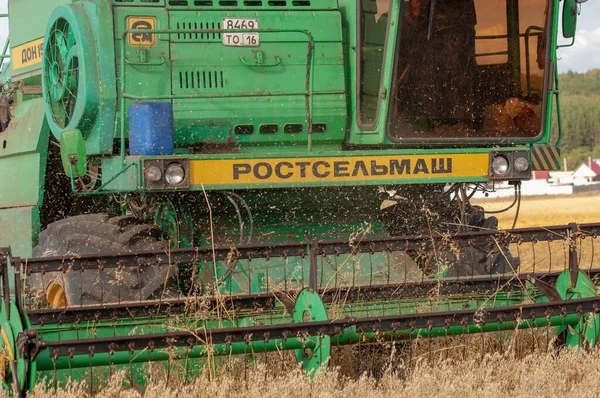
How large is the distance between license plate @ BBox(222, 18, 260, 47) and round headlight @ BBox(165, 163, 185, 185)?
1050 mm

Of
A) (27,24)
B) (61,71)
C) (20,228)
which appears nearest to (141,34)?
(61,71)

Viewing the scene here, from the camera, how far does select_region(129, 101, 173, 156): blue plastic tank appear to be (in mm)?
6023

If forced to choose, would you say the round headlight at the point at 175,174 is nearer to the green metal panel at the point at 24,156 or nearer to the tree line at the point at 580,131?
the green metal panel at the point at 24,156

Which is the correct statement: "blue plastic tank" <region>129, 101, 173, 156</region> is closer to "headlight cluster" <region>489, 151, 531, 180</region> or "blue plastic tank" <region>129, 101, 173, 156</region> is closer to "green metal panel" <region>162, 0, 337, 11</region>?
"green metal panel" <region>162, 0, 337, 11</region>

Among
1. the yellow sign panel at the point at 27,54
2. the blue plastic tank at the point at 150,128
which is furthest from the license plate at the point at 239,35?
the yellow sign panel at the point at 27,54

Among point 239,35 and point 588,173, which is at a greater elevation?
point 588,173

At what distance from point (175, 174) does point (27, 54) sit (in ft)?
8.65

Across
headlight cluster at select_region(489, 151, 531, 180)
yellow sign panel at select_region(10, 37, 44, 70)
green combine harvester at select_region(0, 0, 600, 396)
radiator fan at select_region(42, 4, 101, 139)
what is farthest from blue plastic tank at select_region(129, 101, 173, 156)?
headlight cluster at select_region(489, 151, 531, 180)

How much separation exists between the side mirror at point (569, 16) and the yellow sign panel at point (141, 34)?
8.66 feet

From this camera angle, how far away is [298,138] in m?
6.67

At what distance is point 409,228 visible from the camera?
728 cm

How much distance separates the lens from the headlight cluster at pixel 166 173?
592 centimetres

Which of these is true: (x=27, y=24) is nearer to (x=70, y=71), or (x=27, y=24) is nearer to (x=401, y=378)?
(x=70, y=71)

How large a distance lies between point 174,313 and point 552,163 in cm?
281
